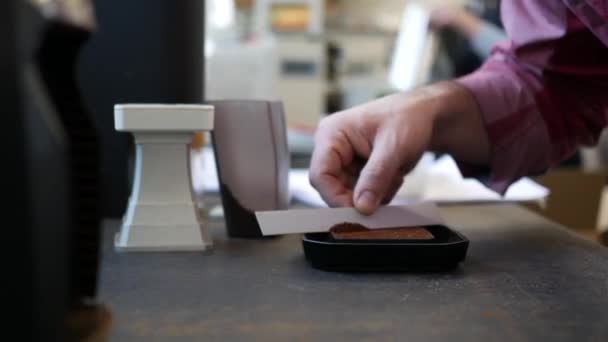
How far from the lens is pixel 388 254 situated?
492mm

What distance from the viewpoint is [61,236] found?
0.23m

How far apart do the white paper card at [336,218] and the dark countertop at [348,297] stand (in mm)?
31

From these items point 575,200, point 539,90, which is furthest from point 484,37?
point 539,90

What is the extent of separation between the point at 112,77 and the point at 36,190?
0.52 m

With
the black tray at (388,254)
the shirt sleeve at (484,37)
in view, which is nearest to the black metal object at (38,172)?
the black tray at (388,254)

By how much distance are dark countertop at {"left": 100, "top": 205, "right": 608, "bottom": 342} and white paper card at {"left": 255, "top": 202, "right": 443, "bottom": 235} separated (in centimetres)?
3

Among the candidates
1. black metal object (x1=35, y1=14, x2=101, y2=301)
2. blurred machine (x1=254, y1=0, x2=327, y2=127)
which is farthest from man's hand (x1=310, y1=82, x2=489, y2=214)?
blurred machine (x1=254, y1=0, x2=327, y2=127)

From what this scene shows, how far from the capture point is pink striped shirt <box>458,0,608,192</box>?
0.66m

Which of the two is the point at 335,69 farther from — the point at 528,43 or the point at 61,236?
the point at 61,236

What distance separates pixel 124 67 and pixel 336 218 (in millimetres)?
317

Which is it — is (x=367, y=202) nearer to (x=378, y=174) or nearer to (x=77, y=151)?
(x=378, y=174)

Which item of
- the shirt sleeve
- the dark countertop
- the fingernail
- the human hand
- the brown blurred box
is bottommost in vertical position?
the brown blurred box

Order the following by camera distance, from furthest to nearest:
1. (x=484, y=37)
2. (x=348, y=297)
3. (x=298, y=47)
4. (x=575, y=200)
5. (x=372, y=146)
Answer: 1. (x=298, y=47)
2. (x=484, y=37)
3. (x=575, y=200)
4. (x=372, y=146)
5. (x=348, y=297)

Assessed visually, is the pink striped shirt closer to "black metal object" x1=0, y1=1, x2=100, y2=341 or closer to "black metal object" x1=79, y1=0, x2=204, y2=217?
"black metal object" x1=79, y1=0, x2=204, y2=217
